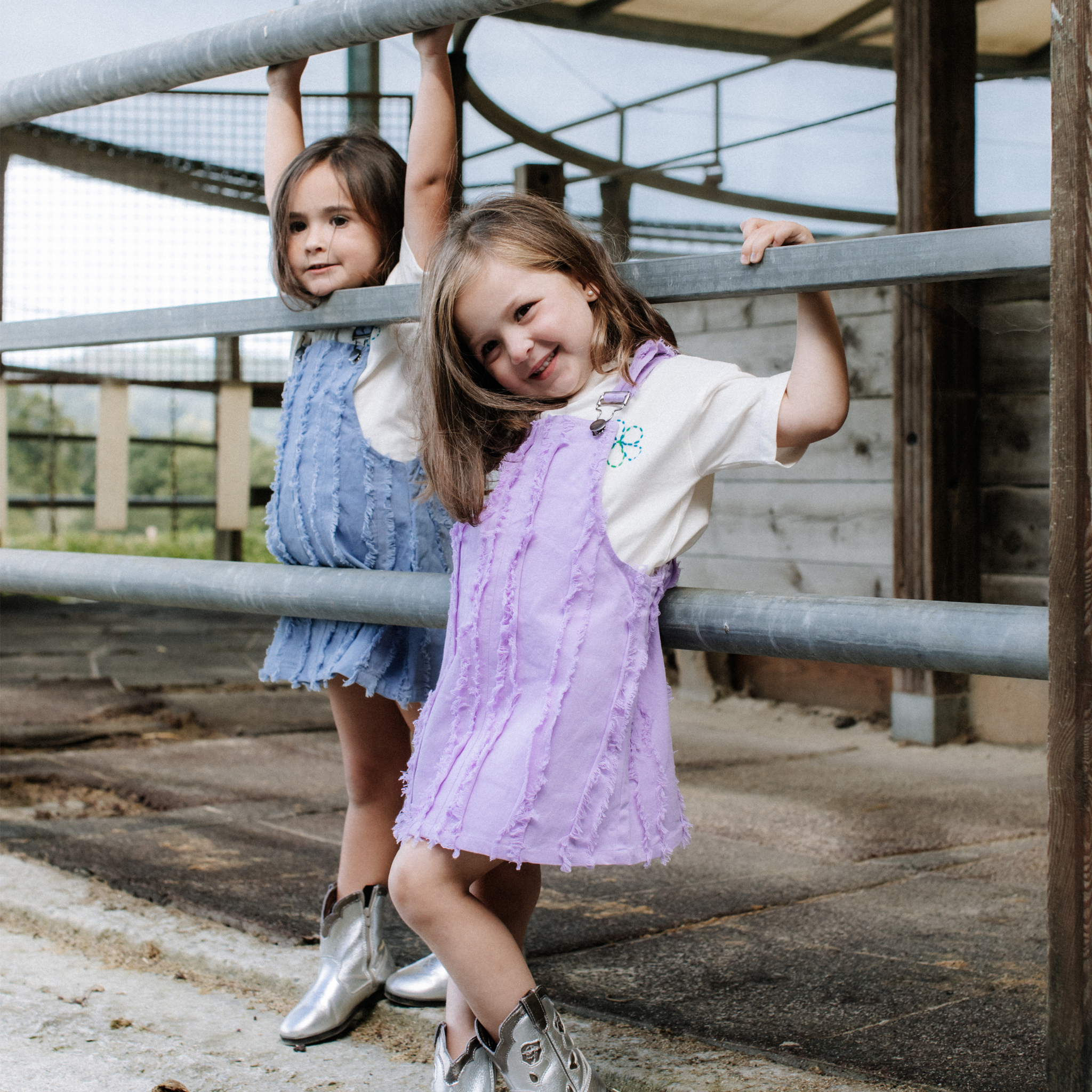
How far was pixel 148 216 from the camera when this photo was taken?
16.3ft

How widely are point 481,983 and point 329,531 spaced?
24.0 inches

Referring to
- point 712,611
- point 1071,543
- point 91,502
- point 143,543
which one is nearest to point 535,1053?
point 712,611

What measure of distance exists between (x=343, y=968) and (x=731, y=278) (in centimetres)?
99

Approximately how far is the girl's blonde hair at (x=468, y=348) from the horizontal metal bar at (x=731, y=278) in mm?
68

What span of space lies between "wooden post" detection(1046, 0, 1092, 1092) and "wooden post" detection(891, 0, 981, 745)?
8.15 ft

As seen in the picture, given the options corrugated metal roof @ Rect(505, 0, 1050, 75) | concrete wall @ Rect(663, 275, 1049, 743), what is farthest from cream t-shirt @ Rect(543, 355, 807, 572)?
corrugated metal roof @ Rect(505, 0, 1050, 75)

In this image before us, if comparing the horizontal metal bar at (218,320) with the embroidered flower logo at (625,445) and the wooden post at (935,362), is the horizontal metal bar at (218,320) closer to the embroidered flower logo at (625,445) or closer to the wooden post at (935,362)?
the embroidered flower logo at (625,445)

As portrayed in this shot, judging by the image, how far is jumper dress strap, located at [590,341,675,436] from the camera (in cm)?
127

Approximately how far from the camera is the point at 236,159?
480 cm

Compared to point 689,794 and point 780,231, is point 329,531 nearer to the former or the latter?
point 780,231

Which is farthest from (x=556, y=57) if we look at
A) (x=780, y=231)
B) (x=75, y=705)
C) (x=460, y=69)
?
(x=780, y=231)

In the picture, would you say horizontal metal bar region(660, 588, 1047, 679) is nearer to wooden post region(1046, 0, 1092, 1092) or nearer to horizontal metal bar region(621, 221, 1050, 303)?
wooden post region(1046, 0, 1092, 1092)

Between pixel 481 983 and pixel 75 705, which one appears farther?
pixel 75 705

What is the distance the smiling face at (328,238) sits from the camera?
1.59 meters
